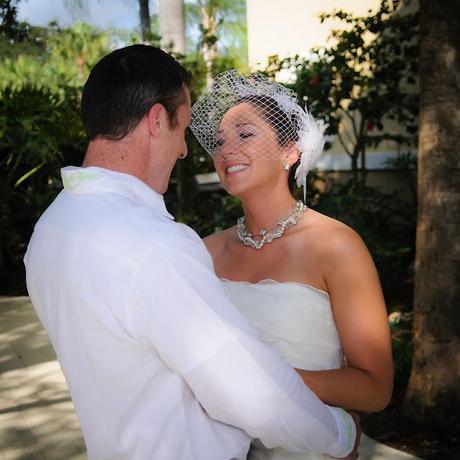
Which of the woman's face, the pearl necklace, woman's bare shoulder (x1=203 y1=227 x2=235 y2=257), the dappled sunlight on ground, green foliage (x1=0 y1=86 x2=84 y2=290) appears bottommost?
the dappled sunlight on ground

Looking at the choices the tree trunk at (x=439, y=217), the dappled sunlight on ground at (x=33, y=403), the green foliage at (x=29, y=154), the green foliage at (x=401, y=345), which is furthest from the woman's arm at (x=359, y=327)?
the green foliage at (x=29, y=154)

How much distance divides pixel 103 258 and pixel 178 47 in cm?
1083

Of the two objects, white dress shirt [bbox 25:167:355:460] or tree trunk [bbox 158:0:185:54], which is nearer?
white dress shirt [bbox 25:167:355:460]

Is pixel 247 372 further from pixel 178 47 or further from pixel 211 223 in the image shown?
pixel 178 47

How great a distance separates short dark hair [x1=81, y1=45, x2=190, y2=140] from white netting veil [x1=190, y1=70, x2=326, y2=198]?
2.64ft

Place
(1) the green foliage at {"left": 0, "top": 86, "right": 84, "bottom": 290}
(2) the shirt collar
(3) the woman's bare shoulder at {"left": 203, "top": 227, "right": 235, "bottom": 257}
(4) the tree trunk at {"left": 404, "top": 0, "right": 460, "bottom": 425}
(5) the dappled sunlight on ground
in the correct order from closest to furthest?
(2) the shirt collar → (3) the woman's bare shoulder at {"left": 203, "top": 227, "right": 235, "bottom": 257} → (4) the tree trunk at {"left": 404, "top": 0, "right": 460, "bottom": 425} → (5) the dappled sunlight on ground → (1) the green foliage at {"left": 0, "top": 86, "right": 84, "bottom": 290}

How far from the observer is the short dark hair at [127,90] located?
59.6 inches

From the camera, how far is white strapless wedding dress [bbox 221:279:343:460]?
2.19 m

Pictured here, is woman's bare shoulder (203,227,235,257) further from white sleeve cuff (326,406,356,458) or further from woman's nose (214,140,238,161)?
white sleeve cuff (326,406,356,458)

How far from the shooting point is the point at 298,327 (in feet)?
7.27

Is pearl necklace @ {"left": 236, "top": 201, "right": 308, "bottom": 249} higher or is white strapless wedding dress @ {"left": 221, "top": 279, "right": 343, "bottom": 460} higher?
pearl necklace @ {"left": 236, "top": 201, "right": 308, "bottom": 249}

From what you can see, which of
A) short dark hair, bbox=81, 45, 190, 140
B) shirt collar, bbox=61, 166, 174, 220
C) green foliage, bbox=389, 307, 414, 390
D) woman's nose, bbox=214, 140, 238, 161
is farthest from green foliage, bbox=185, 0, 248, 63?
shirt collar, bbox=61, 166, 174, 220

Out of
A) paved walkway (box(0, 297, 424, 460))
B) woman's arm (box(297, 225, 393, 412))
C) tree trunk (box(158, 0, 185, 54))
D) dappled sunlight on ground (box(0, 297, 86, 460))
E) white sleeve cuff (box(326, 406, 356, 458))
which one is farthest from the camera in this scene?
tree trunk (box(158, 0, 185, 54))

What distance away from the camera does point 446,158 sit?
4.01 m
